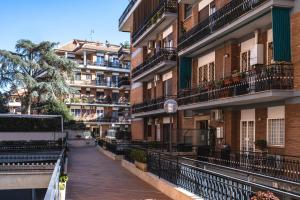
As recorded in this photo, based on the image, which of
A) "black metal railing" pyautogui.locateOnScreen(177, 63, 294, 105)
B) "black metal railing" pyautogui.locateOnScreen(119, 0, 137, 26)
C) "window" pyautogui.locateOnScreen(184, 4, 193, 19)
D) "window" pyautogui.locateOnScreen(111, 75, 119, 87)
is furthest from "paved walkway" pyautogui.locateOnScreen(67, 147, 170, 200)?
Answer: "window" pyautogui.locateOnScreen(111, 75, 119, 87)

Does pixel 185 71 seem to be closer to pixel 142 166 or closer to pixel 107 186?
pixel 142 166

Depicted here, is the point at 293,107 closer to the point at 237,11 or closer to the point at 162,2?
the point at 237,11

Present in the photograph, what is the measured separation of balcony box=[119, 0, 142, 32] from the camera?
38369 mm

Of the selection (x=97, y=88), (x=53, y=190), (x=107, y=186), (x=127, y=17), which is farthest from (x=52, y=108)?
(x=53, y=190)

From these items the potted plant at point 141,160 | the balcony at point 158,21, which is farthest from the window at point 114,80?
the potted plant at point 141,160

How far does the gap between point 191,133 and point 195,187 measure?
12.8 metres

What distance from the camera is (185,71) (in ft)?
82.5

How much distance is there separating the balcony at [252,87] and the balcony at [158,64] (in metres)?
6.03

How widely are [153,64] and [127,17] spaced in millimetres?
12301

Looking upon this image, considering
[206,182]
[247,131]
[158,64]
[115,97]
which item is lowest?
[206,182]

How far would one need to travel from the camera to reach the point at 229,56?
19719 mm

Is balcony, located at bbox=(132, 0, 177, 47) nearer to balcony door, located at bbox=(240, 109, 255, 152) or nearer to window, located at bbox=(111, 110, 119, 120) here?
balcony door, located at bbox=(240, 109, 255, 152)

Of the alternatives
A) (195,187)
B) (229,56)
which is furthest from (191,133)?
(195,187)

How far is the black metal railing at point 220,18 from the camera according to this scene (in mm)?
16516
